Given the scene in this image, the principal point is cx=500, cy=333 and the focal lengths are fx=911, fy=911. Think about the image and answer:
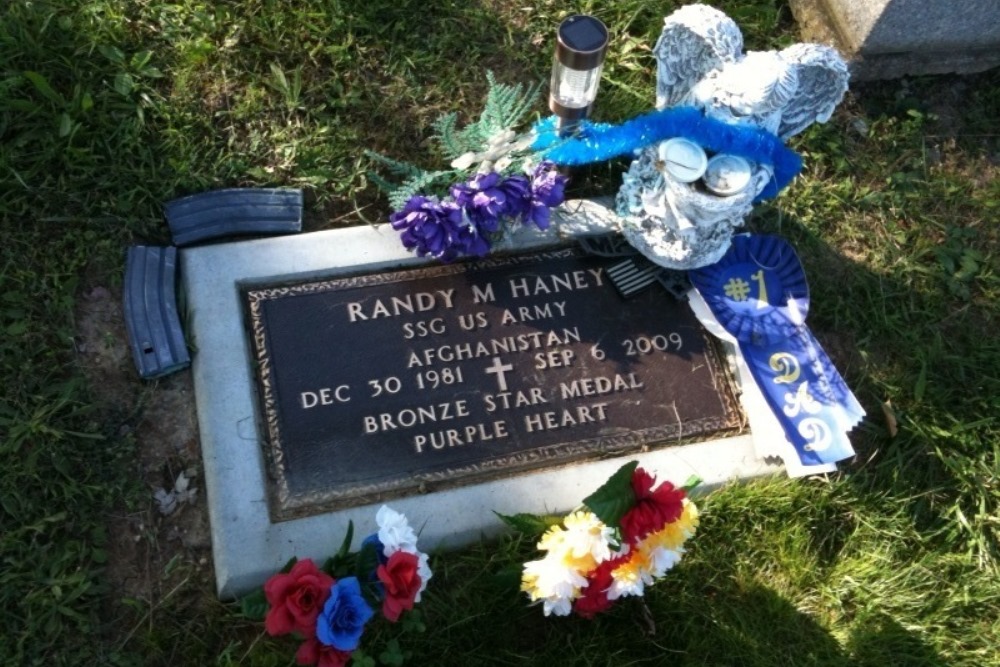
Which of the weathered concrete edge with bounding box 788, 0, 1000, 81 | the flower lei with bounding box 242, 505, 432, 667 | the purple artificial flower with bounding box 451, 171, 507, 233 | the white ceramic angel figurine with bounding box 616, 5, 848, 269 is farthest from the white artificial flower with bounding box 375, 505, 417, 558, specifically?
the weathered concrete edge with bounding box 788, 0, 1000, 81

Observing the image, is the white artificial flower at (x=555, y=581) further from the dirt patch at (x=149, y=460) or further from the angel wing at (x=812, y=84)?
the angel wing at (x=812, y=84)

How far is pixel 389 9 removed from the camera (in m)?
3.32

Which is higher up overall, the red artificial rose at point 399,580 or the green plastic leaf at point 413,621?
the red artificial rose at point 399,580

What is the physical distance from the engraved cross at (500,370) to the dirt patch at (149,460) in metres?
0.89

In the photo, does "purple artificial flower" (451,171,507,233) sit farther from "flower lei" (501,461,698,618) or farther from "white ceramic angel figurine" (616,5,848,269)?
"flower lei" (501,461,698,618)

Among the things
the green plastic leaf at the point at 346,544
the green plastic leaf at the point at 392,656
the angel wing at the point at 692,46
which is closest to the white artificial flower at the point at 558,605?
the green plastic leaf at the point at 392,656

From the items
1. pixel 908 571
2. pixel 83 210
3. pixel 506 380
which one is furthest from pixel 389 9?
pixel 908 571

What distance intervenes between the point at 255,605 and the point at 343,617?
0.28 m

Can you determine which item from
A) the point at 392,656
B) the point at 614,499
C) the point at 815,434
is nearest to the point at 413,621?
the point at 392,656

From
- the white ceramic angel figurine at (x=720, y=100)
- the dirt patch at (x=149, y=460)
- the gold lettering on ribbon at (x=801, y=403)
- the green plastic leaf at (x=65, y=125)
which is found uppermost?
the white ceramic angel figurine at (x=720, y=100)

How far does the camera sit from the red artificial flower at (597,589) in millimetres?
2322

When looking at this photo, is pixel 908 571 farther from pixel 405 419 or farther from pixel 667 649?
pixel 405 419

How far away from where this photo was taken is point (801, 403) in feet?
9.25

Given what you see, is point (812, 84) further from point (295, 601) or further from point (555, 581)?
point (295, 601)
